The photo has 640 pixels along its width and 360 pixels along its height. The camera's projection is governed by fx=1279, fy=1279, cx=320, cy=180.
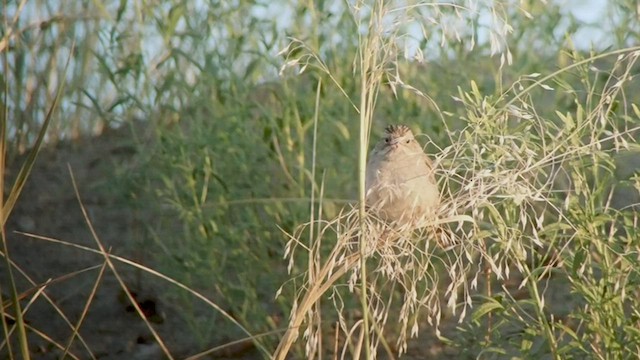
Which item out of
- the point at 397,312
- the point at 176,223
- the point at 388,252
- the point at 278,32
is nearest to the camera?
the point at 388,252

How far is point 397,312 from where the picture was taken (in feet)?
19.0

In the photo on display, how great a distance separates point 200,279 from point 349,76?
1.17 meters

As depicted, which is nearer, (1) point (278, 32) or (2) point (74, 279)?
(1) point (278, 32)

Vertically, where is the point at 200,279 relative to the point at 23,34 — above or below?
below

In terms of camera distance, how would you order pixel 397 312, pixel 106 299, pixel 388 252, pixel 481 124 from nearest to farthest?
pixel 388 252 → pixel 481 124 → pixel 397 312 → pixel 106 299

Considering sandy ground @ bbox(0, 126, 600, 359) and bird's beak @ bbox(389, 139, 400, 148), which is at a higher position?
bird's beak @ bbox(389, 139, 400, 148)

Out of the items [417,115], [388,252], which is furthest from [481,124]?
[417,115]

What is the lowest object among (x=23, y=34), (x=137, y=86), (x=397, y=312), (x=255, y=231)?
(x=397, y=312)

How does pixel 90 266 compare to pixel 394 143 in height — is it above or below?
below

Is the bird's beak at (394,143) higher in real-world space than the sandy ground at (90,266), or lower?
higher

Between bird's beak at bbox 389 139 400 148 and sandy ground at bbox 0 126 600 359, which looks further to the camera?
sandy ground at bbox 0 126 600 359

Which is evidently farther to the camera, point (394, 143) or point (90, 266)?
point (90, 266)

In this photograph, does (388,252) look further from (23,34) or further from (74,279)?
(23,34)

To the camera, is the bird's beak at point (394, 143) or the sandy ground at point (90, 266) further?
the sandy ground at point (90, 266)
